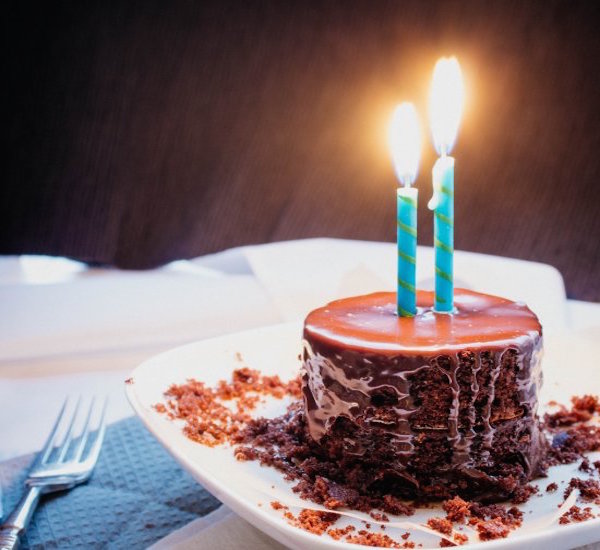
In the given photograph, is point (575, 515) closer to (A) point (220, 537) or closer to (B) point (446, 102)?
(A) point (220, 537)

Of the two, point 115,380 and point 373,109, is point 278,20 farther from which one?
point 115,380

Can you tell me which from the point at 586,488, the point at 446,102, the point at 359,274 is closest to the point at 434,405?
the point at 586,488

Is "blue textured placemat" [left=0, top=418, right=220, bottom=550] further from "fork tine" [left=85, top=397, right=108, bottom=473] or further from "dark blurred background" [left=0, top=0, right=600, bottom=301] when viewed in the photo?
"dark blurred background" [left=0, top=0, right=600, bottom=301]

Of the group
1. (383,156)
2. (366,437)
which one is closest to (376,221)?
(383,156)

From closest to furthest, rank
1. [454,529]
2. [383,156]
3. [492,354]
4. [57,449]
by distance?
[454,529] < [492,354] < [57,449] < [383,156]

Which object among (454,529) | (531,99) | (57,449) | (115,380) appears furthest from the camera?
(531,99)

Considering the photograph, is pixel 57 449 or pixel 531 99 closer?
pixel 57 449
